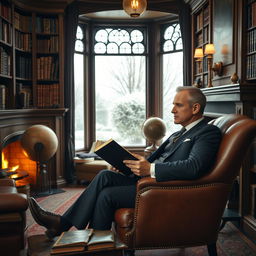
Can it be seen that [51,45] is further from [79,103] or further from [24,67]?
[79,103]

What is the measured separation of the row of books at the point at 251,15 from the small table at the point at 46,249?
2.60 meters

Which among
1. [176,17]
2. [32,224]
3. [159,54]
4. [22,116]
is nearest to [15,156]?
[22,116]

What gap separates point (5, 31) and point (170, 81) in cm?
304

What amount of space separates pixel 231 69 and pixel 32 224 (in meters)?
2.65

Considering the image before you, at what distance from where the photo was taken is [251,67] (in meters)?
3.62

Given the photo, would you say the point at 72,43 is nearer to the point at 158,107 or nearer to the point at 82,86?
the point at 82,86

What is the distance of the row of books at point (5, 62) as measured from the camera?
15.1 ft

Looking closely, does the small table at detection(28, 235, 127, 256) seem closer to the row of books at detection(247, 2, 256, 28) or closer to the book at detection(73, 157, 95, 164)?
the row of books at detection(247, 2, 256, 28)

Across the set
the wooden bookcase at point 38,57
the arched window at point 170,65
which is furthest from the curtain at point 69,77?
the arched window at point 170,65

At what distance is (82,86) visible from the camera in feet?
21.8

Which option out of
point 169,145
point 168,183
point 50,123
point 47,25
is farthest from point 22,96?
point 168,183

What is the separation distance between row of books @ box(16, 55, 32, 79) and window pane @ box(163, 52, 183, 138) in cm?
242

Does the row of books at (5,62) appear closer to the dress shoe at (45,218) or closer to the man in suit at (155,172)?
the man in suit at (155,172)

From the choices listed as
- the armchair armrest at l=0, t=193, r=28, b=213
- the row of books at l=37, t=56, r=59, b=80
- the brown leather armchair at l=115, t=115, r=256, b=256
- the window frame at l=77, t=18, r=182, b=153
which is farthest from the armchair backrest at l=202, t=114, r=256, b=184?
the window frame at l=77, t=18, r=182, b=153
